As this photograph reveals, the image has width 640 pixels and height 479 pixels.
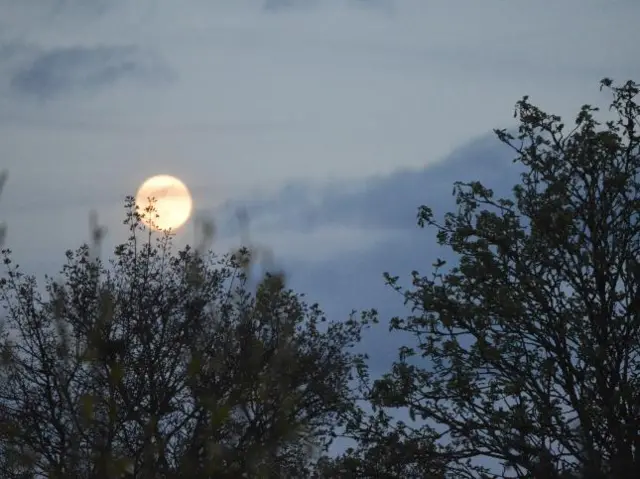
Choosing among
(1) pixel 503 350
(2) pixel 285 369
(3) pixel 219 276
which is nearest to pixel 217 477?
(2) pixel 285 369

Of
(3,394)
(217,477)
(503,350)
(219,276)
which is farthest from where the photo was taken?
(219,276)

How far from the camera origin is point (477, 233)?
18641mm

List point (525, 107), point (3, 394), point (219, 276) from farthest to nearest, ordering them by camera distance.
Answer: point (219, 276)
point (3, 394)
point (525, 107)

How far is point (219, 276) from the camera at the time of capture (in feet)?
84.0

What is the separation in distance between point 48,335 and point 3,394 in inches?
76.5

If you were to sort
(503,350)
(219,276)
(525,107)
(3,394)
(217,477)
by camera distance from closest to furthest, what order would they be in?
1. (217,477)
2. (503,350)
3. (525,107)
4. (3,394)
5. (219,276)

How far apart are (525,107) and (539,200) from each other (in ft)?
7.37

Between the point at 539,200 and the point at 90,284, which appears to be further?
the point at 90,284

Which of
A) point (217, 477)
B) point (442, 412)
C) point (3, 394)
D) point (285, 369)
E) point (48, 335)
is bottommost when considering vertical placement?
point (217, 477)

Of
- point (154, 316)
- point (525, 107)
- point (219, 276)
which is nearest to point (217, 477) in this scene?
point (525, 107)

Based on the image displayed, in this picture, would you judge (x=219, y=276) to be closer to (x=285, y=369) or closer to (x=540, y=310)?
(x=540, y=310)

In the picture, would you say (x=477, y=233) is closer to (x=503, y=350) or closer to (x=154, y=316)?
(x=503, y=350)

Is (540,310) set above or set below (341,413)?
above

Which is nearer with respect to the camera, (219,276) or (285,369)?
(285,369)
